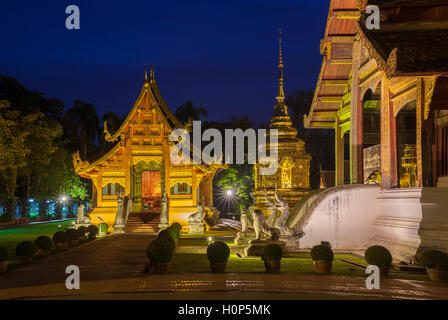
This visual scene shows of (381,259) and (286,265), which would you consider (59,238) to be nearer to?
(286,265)

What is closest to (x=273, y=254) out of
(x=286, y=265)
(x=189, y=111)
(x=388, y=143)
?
(x=286, y=265)

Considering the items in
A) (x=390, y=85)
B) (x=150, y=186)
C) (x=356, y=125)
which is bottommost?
(x=150, y=186)

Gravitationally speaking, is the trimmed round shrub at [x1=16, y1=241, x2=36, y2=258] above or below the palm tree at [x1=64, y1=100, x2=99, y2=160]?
below

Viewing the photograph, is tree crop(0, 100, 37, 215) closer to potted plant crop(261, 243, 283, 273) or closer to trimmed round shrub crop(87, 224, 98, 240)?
trimmed round shrub crop(87, 224, 98, 240)

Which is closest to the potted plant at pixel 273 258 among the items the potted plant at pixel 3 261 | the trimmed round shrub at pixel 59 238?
the potted plant at pixel 3 261

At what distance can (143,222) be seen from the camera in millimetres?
27094

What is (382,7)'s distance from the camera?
12906mm

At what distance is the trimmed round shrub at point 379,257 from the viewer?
10.4 meters

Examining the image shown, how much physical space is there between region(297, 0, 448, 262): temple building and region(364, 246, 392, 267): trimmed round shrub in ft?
5.00

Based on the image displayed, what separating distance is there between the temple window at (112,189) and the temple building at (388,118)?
1381 centimetres

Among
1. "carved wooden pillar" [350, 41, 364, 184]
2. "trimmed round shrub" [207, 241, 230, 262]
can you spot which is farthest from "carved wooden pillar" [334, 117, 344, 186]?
"trimmed round shrub" [207, 241, 230, 262]

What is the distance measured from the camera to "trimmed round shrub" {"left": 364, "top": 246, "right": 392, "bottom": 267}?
10.4 meters

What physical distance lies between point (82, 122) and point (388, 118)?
180 feet
